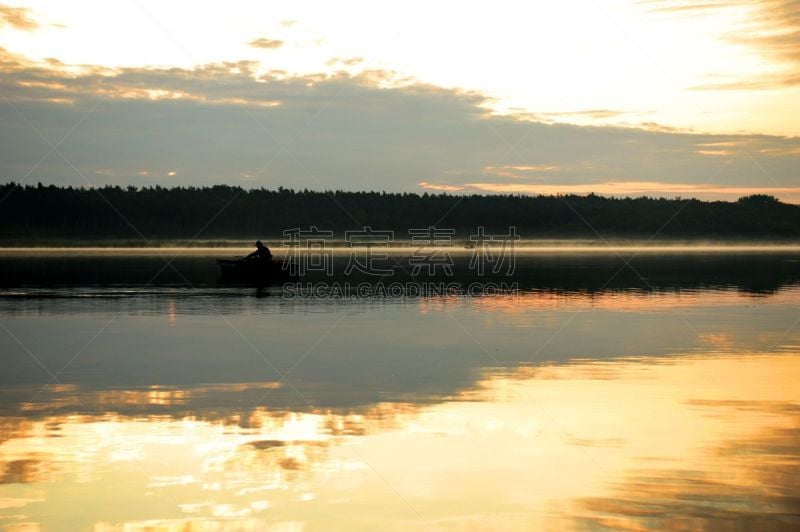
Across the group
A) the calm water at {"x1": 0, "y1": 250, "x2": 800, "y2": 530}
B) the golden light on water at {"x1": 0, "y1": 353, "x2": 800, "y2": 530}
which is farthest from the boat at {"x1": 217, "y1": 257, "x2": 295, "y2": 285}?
the golden light on water at {"x1": 0, "y1": 353, "x2": 800, "y2": 530}

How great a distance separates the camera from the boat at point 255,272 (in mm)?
54812

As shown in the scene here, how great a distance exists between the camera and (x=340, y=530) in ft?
33.0

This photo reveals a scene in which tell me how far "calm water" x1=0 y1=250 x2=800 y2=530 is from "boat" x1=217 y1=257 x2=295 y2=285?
78.0 ft

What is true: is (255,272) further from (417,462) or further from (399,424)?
(417,462)

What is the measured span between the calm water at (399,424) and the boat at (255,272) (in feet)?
78.0

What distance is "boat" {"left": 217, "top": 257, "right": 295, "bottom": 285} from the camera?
54.8 meters

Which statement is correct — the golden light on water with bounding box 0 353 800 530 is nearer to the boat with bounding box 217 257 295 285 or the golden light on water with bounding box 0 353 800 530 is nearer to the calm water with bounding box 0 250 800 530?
the calm water with bounding box 0 250 800 530

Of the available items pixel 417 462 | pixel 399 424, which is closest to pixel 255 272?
pixel 399 424

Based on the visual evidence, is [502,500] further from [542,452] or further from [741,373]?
[741,373]

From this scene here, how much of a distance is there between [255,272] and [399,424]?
41.1 metres

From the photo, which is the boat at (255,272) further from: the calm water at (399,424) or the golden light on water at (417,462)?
the golden light on water at (417,462)

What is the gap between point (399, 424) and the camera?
14875 mm

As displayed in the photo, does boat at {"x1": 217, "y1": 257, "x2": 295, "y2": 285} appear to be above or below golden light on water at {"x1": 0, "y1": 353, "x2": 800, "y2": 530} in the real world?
above

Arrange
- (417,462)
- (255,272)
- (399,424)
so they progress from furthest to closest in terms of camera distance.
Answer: (255,272), (399,424), (417,462)
